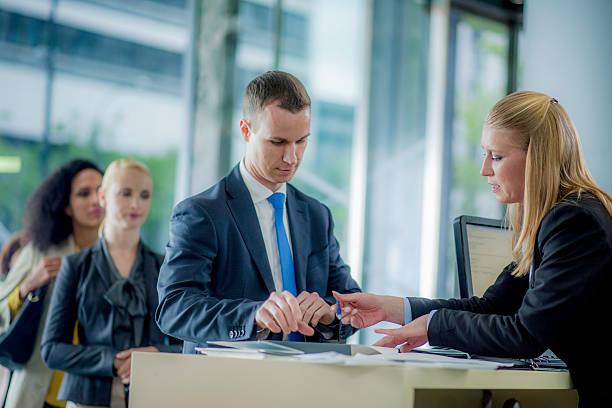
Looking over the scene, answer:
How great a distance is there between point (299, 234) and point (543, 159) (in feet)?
2.70

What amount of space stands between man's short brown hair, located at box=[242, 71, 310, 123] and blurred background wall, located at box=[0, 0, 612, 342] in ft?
9.23

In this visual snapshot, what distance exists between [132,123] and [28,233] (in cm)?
163

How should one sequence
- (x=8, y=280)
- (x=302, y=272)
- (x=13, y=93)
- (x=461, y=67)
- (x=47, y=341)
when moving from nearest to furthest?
1. (x=302, y=272)
2. (x=47, y=341)
3. (x=8, y=280)
4. (x=13, y=93)
5. (x=461, y=67)

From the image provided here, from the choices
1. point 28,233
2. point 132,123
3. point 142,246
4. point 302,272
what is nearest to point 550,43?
point 302,272

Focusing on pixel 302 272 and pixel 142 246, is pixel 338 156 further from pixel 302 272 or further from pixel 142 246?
pixel 302 272

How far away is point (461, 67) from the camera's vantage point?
6.22 m

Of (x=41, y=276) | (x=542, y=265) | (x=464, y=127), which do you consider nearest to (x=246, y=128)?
(x=542, y=265)

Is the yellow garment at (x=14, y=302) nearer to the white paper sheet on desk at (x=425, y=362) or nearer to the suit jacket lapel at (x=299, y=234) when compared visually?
the suit jacket lapel at (x=299, y=234)

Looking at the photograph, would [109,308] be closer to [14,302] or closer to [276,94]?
[14,302]

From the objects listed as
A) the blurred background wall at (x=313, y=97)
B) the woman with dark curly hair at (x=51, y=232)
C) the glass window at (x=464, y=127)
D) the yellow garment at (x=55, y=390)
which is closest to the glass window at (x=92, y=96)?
the blurred background wall at (x=313, y=97)

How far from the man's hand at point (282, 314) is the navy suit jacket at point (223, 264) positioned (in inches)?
3.3

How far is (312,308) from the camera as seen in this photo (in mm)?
1771

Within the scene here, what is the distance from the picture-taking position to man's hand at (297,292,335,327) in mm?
1757

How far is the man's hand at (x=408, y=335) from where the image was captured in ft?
5.44
